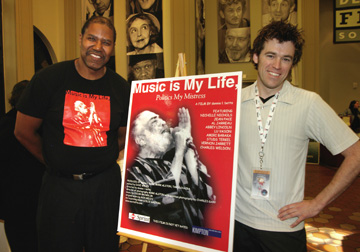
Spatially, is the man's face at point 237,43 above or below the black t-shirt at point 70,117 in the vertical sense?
above

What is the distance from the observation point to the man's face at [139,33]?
5.48 m

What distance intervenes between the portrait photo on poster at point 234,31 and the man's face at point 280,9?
60cm

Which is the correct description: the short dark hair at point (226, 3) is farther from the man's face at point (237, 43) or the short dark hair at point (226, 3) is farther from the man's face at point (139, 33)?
the man's face at point (139, 33)

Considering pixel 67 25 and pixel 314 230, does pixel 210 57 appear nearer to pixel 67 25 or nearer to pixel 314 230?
pixel 67 25

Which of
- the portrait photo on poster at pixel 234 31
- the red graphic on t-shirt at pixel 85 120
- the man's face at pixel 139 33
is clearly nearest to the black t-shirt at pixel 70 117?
the red graphic on t-shirt at pixel 85 120

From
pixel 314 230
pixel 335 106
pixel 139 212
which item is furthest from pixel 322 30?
pixel 139 212

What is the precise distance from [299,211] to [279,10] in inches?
249

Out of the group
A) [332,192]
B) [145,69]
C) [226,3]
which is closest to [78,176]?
[332,192]

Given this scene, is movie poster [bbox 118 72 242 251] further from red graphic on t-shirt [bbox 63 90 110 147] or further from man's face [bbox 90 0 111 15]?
man's face [bbox 90 0 111 15]

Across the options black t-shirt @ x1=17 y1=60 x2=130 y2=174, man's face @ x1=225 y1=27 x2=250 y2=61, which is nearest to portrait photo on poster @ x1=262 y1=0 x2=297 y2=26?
man's face @ x1=225 y1=27 x2=250 y2=61

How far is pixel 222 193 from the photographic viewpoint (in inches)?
50.8

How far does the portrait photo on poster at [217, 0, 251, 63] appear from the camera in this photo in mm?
6766

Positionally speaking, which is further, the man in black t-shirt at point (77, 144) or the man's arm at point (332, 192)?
the man in black t-shirt at point (77, 144)

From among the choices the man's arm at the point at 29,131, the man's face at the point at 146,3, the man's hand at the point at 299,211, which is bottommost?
the man's hand at the point at 299,211
